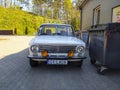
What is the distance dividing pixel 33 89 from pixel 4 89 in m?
0.65

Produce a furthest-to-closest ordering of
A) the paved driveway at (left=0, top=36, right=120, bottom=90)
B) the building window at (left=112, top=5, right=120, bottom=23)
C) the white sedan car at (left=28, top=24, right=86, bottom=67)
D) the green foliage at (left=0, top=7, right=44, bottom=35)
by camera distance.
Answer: the green foliage at (left=0, top=7, right=44, bottom=35) < the building window at (left=112, top=5, right=120, bottom=23) < the white sedan car at (left=28, top=24, right=86, bottom=67) < the paved driveway at (left=0, top=36, right=120, bottom=90)

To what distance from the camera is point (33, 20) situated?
36.0 meters

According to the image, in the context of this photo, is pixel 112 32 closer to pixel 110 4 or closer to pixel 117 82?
pixel 117 82

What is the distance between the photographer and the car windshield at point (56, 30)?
8055 millimetres

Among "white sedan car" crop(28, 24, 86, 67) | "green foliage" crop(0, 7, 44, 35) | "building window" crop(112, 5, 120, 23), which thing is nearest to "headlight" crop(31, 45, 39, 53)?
"white sedan car" crop(28, 24, 86, 67)

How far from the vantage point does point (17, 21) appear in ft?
109

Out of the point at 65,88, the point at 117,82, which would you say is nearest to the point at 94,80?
the point at 117,82

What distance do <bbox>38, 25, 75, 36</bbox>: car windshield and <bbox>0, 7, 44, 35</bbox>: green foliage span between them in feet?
80.1

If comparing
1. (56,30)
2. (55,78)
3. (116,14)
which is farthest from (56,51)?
(116,14)

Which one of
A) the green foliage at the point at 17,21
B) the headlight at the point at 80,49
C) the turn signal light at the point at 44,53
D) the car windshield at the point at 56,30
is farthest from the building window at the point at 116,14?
the green foliage at the point at 17,21

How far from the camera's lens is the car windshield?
26.4 feet

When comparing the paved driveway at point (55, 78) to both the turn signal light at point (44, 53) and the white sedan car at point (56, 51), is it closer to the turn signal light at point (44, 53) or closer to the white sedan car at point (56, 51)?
the white sedan car at point (56, 51)

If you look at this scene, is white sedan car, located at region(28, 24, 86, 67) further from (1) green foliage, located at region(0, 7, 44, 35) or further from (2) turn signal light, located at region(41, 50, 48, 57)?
(1) green foliage, located at region(0, 7, 44, 35)

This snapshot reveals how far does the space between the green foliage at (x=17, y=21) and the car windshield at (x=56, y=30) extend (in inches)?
961
